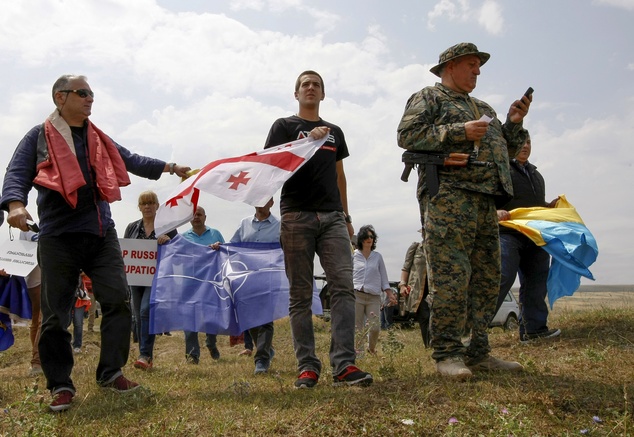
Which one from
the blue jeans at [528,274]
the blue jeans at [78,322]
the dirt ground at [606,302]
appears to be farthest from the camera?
the blue jeans at [78,322]

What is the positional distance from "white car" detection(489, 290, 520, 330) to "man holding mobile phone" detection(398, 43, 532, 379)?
11504 millimetres

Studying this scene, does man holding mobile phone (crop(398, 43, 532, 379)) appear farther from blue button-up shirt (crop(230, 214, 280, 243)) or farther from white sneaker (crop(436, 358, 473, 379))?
blue button-up shirt (crop(230, 214, 280, 243))

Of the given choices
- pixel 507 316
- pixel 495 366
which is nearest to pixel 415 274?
pixel 495 366

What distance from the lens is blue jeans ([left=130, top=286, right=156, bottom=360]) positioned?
732cm

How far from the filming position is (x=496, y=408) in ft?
11.5

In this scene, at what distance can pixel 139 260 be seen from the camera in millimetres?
7867

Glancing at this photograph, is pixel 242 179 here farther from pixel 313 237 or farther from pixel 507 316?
pixel 507 316

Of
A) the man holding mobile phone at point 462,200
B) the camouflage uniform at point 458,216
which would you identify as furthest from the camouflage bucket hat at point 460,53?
the camouflage uniform at point 458,216

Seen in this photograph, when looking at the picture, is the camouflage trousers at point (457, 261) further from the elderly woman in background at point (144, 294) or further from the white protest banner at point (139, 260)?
the white protest banner at point (139, 260)

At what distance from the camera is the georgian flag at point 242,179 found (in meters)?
5.04

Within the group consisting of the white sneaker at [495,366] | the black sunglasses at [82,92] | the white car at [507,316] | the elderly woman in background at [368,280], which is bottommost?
the white car at [507,316]

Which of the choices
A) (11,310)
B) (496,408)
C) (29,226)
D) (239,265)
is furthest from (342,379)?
(11,310)

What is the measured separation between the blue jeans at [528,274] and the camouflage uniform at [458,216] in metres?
1.90

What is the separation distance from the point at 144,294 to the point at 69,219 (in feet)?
11.1
